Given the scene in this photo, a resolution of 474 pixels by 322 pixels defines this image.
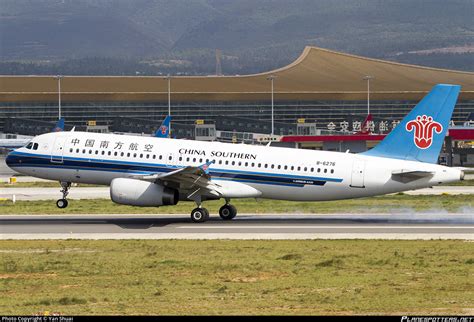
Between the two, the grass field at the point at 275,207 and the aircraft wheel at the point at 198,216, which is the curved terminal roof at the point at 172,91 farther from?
the aircraft wheel at the point at 198,216

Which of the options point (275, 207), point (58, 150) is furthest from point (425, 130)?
point (58, 150)

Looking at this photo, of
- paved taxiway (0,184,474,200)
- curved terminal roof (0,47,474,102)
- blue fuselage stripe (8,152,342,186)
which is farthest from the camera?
curved terminal roof (0,47,474,102)

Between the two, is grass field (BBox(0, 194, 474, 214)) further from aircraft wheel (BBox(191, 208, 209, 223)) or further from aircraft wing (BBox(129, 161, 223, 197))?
aircraft wheel (BBox(191, 208, 209, 223))

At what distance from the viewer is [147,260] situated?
34.7 metres

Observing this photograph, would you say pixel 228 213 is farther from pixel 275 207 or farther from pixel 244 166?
pixel 275 207

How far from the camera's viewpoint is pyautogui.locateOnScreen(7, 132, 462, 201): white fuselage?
4847 cm

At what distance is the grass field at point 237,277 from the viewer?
85.6 feet

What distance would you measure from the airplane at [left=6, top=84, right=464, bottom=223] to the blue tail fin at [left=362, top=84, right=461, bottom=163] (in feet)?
0.16

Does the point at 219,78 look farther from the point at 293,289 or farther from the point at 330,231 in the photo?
the point at 293,289

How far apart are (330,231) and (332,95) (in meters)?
149

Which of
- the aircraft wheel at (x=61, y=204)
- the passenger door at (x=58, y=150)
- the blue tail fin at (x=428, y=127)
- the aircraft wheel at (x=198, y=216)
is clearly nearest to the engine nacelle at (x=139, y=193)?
the aircraft wheel at (x=198, y=216)

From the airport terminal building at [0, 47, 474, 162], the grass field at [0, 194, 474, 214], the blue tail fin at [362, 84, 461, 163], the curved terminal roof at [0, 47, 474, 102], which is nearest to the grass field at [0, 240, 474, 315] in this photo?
the blue tail fin at [362, 84, 461, 163]

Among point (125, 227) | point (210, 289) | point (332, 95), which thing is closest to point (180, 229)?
point (125, 227)

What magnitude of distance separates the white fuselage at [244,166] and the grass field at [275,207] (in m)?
4.10
